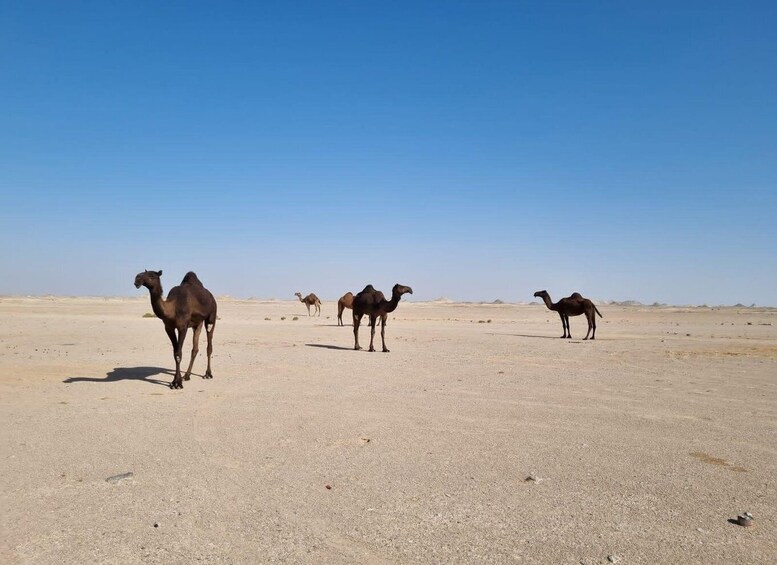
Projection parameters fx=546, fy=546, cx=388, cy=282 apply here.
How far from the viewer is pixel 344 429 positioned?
817 centimetres

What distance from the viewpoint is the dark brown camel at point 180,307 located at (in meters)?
11.8

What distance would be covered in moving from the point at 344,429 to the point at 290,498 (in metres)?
2.79

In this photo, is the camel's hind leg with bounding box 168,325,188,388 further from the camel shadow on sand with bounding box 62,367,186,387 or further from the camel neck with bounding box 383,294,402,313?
the camel neck with bounding box 383,294,402,313

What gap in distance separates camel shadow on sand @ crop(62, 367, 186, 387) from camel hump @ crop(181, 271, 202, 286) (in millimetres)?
2409

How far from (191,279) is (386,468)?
948 centimetres

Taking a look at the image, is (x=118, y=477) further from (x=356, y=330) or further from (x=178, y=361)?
(x=356, y=330)

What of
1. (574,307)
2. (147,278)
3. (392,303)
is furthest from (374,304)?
(574,307)

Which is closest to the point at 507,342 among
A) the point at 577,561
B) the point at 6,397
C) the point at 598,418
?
the point at 598,418

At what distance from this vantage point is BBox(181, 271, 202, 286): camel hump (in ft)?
45.8

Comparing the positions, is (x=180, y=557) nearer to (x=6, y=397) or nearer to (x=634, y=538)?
(x=634, y=538)

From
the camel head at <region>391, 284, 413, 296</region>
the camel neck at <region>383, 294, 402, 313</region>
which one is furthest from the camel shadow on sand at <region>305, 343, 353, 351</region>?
the camel head at <region>391, 284, 413, 296</region>

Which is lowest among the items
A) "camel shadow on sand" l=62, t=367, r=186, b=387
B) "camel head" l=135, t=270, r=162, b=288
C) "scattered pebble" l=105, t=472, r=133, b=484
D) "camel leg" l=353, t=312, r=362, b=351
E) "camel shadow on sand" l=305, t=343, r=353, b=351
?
"scattered pebble" l=105, t=472, r=133, b=484

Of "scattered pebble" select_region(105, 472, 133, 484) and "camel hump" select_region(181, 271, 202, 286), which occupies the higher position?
"camel hump" select_region(181, 271, 202, 286)

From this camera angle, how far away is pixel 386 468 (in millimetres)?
6352
